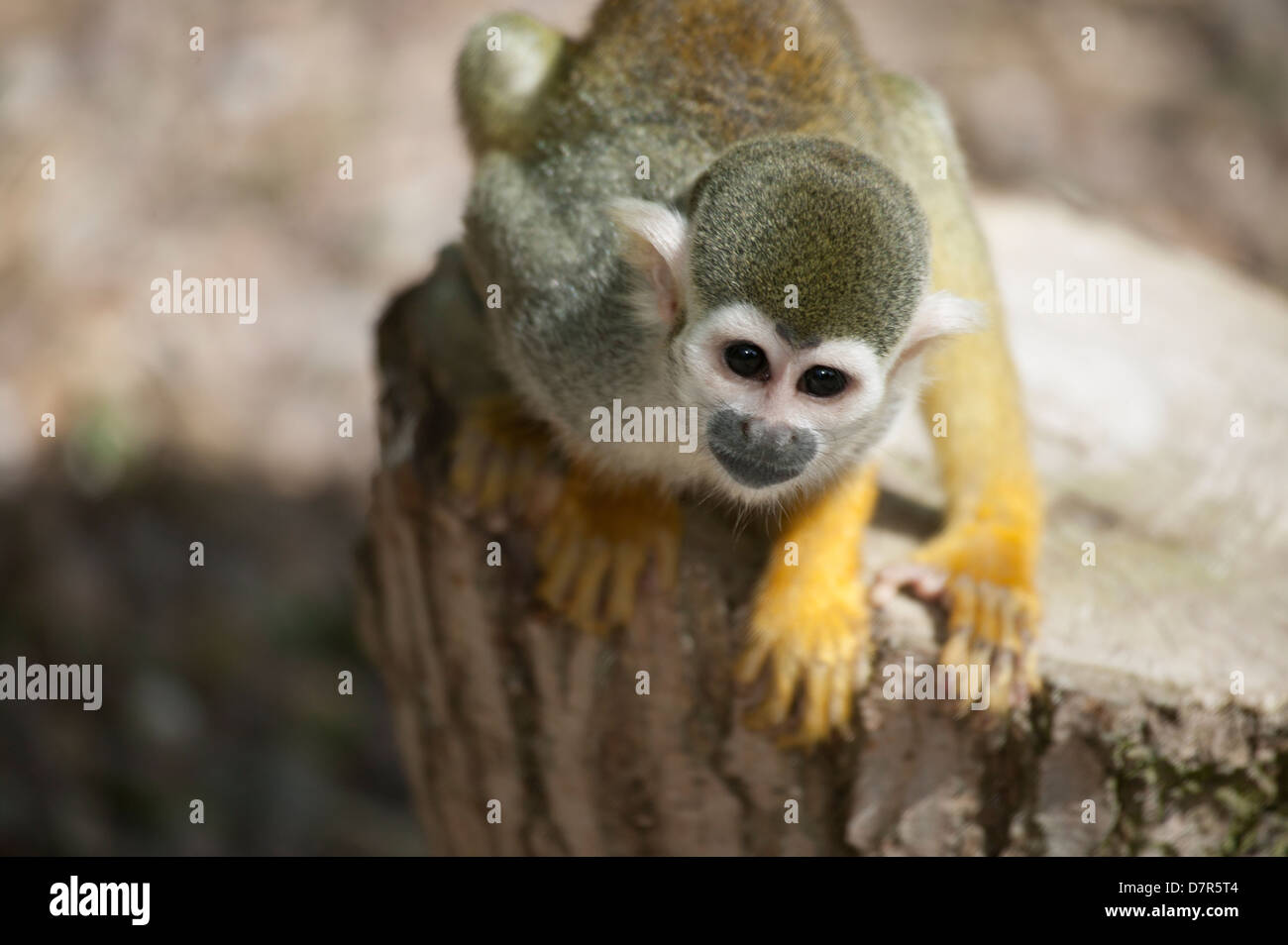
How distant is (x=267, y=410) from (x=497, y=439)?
2882 millimetres

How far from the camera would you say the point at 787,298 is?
2688mm

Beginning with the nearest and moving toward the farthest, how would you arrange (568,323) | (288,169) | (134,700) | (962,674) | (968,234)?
(962,674), (568,323), (968,234), (134,700), (288,169)

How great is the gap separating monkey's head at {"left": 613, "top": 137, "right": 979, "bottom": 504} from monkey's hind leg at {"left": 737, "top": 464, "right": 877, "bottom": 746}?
0.78 ft

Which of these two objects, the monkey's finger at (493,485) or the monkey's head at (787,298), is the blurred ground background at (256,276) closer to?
the monkey's finger at (493,485)

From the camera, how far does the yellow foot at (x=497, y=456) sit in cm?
348

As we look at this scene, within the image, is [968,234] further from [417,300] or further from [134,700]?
[134,700]

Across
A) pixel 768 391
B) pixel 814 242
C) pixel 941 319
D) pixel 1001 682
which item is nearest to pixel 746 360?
pixel 768 391

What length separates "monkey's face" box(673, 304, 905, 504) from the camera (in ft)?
9.00

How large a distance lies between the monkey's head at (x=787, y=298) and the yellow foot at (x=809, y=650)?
0.29 metres

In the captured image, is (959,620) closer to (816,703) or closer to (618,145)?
(816,703)

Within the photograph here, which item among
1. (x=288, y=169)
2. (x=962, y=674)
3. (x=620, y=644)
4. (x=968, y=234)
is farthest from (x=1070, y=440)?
(x=288, y=169)

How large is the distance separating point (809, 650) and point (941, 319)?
0.83 m

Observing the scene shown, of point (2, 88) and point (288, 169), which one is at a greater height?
point (2, 88)
